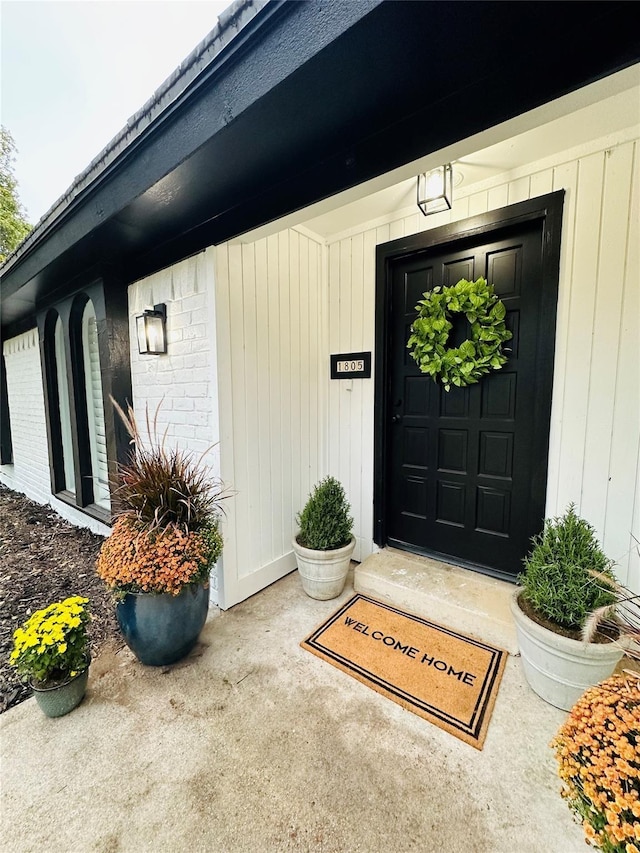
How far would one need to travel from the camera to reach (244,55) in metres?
1.12

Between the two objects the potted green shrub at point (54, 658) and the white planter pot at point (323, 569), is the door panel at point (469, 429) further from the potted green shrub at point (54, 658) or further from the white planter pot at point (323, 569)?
the potted green shrub at point (54, 658)

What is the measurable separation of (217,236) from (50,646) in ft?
7.29

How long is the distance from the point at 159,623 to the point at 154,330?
6.06ft

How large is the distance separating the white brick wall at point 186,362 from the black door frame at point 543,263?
1283 millimetres

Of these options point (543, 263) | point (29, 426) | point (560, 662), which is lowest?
point (560, 662)

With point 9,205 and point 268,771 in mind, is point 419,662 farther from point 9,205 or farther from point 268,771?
point 9,205

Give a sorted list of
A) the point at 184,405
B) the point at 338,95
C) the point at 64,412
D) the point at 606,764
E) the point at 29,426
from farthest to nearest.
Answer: the point at 29,426 → the point at 64,412 → the point at 184,405 → the point at 338,95 → the point at 606,764

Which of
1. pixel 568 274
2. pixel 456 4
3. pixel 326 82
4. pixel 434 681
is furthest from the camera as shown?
pixel 568 274

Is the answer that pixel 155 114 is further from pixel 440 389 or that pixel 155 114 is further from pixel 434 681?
pixel 434 681

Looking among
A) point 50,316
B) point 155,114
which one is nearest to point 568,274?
point 155,114

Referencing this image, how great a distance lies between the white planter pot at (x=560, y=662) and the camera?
1389 mm

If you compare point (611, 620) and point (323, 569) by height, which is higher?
point (611, 620)

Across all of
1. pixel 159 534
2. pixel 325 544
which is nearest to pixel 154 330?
pixel 159 534

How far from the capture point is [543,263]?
201cm
